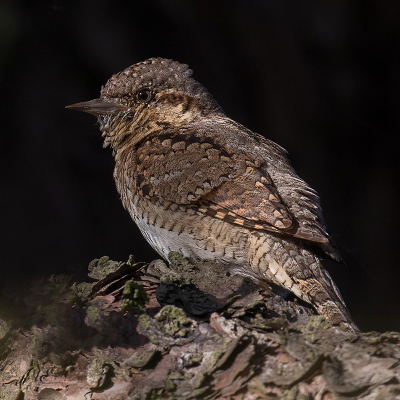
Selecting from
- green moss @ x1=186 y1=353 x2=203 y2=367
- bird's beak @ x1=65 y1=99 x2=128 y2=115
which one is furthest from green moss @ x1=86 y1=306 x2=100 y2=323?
bird's beak @ x1=65 y1=99 x2=128 y2=115

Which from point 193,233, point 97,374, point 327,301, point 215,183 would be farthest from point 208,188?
point 97,374

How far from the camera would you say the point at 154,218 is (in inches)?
97.7

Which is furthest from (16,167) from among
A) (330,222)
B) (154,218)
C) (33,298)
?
(330,222)

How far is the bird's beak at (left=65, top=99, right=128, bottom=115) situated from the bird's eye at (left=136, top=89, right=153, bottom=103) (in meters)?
0.11

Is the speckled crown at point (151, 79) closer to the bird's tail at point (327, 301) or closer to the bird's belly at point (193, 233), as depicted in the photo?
the bird's belly at point (193, 233)

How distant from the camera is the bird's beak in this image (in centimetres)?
275

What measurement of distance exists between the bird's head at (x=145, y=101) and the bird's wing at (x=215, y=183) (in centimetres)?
32

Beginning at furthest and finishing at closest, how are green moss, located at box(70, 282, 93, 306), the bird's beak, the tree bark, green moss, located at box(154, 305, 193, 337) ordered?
the bird's beak < green moss, located at box(70, 282, 93, 306) < green moss, located at box(154, 305, 193, 337) < the tree bark

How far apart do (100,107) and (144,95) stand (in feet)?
1.02

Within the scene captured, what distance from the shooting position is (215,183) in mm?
2295

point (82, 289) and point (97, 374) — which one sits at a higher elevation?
point (82, 289)

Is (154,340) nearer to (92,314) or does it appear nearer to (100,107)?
(92,314)

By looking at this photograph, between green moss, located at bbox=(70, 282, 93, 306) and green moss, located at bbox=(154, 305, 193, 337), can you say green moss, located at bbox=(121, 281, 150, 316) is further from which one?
green moss, located at bbox=(70, 282, 93, 306)

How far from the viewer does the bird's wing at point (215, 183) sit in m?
2.14
